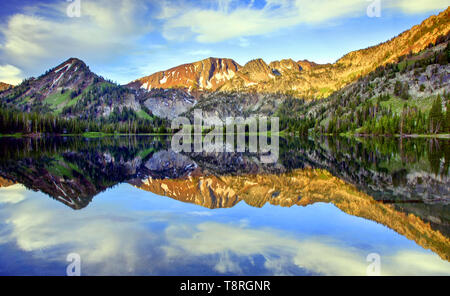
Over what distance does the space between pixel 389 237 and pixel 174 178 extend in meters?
17.4

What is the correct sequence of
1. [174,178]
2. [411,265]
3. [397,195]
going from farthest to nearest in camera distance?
1. [174,178]
2. [397,195]
3. [411,265]

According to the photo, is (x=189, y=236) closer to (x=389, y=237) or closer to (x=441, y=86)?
(x=389, y=237)

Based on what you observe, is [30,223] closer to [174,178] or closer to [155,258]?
[155,258]

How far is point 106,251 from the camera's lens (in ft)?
29.8

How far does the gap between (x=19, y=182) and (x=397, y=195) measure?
2680 centimetres

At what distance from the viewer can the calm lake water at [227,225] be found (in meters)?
8.17

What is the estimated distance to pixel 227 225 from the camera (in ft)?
39.3

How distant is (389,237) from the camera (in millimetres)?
10289

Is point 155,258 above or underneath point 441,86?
underneath

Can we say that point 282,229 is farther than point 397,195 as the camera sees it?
No

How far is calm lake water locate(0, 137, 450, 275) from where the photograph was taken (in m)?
8.17

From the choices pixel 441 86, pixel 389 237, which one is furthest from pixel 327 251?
pixel 441 86
